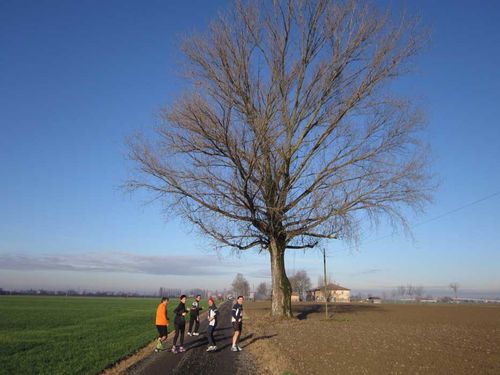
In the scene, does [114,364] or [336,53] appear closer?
[114,364]

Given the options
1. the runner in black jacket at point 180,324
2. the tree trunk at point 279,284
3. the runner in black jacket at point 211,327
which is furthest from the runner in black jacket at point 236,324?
the tree trunk at point 279,284

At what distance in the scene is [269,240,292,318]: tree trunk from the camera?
79.2 ft

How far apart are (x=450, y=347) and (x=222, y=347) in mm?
7603

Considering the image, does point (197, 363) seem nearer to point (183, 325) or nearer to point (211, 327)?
point (211, 327)

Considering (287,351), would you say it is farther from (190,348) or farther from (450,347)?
(450,347)

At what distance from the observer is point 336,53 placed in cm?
2131

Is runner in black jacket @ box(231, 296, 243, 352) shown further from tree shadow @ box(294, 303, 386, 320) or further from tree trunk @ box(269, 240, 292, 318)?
tree shadow @ box(294, 303, 386, 320)

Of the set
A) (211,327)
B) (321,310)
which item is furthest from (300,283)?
(211,327)

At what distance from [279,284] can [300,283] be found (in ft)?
424

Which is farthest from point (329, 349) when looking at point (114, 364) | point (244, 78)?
point (244, 78)

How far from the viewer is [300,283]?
14950 cm

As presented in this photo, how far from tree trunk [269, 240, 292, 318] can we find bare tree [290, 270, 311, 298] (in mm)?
124153

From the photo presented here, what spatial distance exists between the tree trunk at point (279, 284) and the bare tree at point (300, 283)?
124 m

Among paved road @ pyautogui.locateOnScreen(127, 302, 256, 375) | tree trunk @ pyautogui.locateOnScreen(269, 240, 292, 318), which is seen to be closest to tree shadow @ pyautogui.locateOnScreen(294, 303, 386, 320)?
tree trunk @ pyautogui.locateOnScreen(269, 240, 292, 318)
